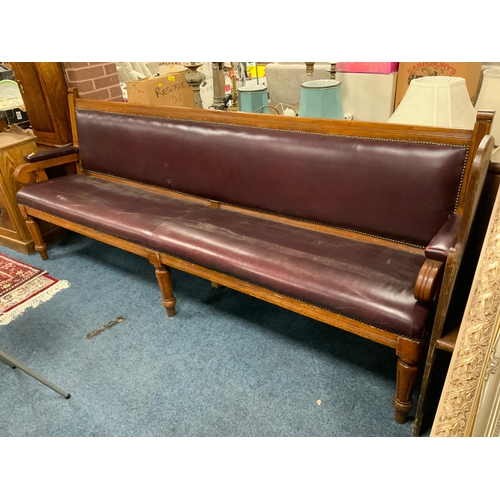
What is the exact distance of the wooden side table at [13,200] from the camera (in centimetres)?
282

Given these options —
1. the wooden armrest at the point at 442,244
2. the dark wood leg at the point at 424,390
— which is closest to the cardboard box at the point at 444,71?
the wooden armrest at the point at 442,244

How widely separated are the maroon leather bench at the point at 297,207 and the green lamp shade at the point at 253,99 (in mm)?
309

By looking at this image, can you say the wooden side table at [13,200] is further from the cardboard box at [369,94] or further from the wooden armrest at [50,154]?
the cardboard box at [369,94]

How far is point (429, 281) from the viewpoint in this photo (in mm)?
1350

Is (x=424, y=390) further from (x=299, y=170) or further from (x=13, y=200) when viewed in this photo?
(x=13, y=200)

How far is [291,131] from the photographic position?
6.75ft

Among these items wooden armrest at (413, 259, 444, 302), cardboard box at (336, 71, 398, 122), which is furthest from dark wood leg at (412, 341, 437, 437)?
cardboard box at (336, 71, 398, 122)

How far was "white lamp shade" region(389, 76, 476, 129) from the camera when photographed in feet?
5.53

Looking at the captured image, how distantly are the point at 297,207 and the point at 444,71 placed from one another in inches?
71.5

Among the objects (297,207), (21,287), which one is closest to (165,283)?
(297,207)

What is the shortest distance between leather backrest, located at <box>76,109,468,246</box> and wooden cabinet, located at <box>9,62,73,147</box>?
39 cm

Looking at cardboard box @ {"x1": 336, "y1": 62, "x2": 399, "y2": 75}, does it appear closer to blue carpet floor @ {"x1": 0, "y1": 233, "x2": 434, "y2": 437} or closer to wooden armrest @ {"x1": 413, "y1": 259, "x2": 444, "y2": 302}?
blue carpet floor @ {"x1": 0, "y1": 233, "x2": 434, "y2": 437}

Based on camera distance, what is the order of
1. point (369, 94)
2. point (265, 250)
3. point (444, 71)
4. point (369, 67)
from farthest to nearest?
point (369, 94) → point (369, 67) → point (444, 71) → point (265, 250)

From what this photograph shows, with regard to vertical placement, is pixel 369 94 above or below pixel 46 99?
below
